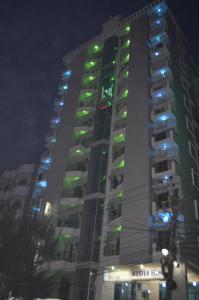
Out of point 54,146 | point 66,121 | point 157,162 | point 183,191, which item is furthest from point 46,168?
point 183,191

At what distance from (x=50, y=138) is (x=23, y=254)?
103ft

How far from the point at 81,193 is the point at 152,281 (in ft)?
54.7

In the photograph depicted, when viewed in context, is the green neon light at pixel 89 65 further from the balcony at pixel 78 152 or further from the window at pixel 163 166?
the window at pixel 163 166

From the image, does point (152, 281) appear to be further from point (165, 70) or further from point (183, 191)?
point (165, 70)

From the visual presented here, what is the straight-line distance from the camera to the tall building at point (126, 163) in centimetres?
3128

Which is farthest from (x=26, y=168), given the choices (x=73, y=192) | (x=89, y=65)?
(x=89, y=65)

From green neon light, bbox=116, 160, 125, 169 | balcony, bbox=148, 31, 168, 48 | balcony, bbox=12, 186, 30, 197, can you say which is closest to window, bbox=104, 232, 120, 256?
green neon light, bbox=116, 160, 125, 169

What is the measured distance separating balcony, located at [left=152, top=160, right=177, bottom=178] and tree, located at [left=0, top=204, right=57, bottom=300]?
45.9ft

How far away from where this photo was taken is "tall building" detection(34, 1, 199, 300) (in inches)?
1231

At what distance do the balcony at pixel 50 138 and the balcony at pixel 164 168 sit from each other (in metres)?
22.5

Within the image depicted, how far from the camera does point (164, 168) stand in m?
35.1

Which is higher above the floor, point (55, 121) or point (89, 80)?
point (89, 80)

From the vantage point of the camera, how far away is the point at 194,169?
39500mm

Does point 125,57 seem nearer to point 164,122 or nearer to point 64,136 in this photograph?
point 64,136
